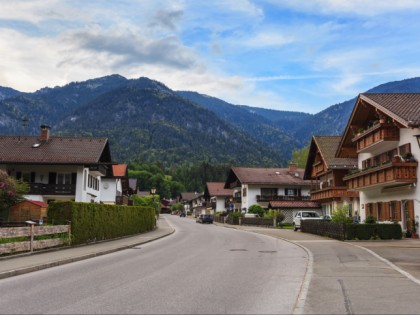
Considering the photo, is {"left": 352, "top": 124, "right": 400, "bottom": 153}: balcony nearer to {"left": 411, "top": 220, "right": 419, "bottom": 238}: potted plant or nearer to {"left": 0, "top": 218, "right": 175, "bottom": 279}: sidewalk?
{"left": 411, "top": 220, "right": 419, "bottom": 238}: potted plant

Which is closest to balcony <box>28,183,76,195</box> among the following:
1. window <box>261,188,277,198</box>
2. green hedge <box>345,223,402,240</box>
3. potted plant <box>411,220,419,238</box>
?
green hedge <box>345,223,402,240</box>

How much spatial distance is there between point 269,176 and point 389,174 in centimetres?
4648

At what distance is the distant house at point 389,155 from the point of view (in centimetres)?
3064

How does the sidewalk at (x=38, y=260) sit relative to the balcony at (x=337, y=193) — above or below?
below

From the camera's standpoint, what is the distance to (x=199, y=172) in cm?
19762

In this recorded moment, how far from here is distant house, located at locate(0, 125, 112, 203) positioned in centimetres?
4678

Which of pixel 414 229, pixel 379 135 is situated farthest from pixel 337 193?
pixel 414 229

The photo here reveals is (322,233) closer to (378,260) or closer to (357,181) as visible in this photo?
(357,181)

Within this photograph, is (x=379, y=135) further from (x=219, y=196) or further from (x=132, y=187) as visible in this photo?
(x=132, y=187)

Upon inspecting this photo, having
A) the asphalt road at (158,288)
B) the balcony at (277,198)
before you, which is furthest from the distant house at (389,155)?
the balcony at (277,198)

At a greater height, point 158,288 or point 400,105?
point 400,105

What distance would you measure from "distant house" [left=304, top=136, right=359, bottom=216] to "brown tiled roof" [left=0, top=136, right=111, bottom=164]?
79.5ft

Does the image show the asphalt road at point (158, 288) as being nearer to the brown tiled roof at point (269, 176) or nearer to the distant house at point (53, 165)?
the distant house at point (53, 165)

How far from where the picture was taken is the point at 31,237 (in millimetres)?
19000
